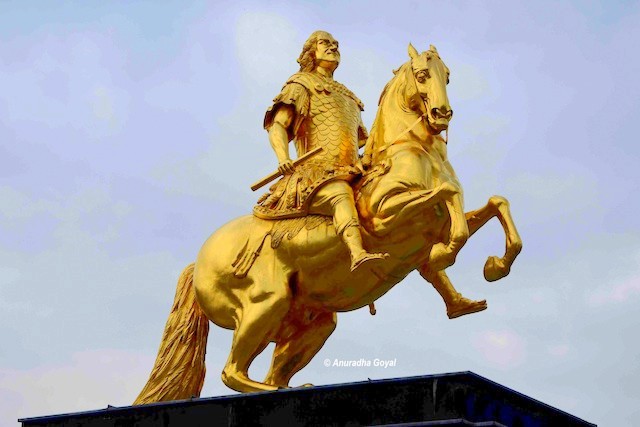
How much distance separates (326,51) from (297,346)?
272cm

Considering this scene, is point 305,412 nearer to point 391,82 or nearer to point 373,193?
point 373,193

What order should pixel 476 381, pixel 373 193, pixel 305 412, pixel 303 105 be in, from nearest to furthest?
1. pixel 476 381
2. pixel 305 412
3. pixel 373 193
4. pixel 303 105

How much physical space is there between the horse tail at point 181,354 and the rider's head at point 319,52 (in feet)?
7.22

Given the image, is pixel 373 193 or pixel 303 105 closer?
pixel 373 193

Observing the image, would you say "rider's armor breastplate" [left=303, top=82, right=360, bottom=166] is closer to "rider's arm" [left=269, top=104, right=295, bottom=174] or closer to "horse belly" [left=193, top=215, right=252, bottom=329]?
"rider's arm" [left=269, top=104, right=295, bottom=174]

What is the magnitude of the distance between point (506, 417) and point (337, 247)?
87.8 inches

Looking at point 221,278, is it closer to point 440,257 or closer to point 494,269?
point 440,257

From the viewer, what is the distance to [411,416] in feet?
32.7

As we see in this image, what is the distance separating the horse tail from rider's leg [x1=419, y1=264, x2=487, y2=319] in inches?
82.9

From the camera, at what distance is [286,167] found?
11.9m

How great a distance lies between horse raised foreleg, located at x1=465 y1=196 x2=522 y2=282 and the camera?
11133 mm

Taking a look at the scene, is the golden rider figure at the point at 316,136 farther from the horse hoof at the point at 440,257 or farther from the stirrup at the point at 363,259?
the horse hoof at the point at 440,257

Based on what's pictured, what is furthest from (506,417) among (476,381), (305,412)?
(305,412)

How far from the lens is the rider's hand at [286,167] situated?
38.9 ft
